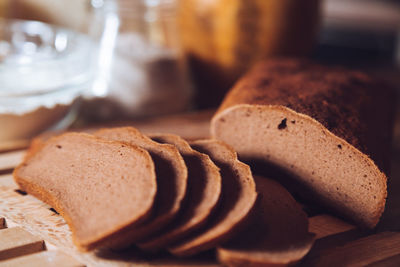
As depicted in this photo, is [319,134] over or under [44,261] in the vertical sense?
over

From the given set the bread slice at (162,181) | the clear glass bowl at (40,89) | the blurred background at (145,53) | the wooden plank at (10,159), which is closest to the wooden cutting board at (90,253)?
the bread slice at (162,181)

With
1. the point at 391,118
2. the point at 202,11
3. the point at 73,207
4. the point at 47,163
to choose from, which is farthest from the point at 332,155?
the point at 202,11

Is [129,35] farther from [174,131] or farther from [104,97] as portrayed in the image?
[174,131]

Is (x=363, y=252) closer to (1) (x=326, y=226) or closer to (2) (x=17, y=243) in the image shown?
(1) (x=326, y=226)

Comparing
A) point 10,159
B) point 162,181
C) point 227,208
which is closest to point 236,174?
point 227,208

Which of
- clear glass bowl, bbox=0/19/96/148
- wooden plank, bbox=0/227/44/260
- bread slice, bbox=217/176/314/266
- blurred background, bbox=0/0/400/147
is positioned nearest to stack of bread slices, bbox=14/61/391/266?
bread slice, bbox=217/176/314/266

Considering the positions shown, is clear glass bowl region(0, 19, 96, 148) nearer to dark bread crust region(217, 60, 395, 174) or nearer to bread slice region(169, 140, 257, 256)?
dark bread crust region(217, 60, 395, 174)
